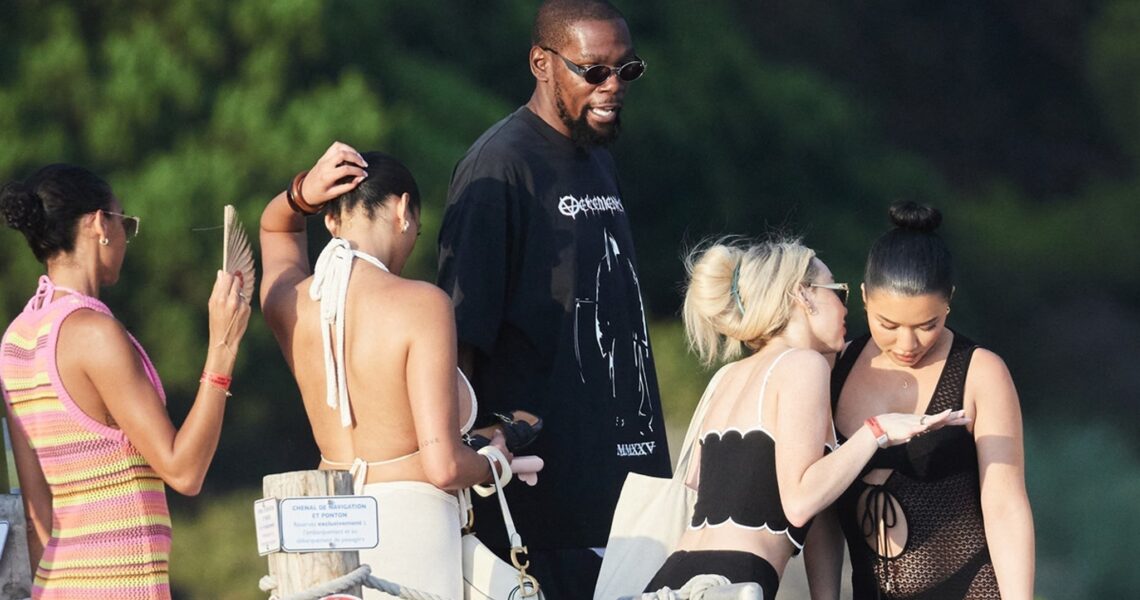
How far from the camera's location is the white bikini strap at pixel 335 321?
236cm

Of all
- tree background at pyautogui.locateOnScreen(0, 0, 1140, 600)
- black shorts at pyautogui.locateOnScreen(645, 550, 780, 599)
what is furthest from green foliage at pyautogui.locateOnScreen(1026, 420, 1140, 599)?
black shorts at pyautogui.locateOnScreen(645, 550, 780, 599)

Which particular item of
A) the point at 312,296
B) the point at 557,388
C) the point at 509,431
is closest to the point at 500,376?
the point at 557,388

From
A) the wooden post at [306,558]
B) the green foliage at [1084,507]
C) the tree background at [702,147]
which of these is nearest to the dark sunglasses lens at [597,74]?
the wooden post at [306,558]

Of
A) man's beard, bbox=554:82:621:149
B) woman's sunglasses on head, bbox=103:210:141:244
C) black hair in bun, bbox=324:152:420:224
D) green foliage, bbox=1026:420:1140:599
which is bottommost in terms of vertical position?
green foliage, bbox=1026:420:1140:599

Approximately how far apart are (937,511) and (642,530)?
0.46 m

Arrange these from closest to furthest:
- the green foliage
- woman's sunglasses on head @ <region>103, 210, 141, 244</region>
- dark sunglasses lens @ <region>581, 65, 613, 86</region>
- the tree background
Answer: woman's sunglasses on head @ <region>103, 210, 141, 244</region> → dark sunglasses lens @ <region>581, 65, 613, 86</region> → the tree background → the green foliage

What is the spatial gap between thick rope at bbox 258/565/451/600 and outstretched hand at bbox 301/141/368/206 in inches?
26.1

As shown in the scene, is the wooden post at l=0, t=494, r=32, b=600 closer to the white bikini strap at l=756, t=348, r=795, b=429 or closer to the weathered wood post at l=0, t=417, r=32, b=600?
the weathered wood post at l=0, t=417, r=32, b=600

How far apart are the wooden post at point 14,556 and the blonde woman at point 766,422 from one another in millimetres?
1128

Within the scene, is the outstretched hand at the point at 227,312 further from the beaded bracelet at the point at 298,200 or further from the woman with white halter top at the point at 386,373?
the beaded bracelet at the point at 298,200

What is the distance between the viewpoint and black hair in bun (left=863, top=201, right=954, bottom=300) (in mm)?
2482

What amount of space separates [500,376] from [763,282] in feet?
1.96

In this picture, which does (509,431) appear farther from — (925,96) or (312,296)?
(925,96)

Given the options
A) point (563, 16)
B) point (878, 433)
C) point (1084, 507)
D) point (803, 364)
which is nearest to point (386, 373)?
point (803, 364)
